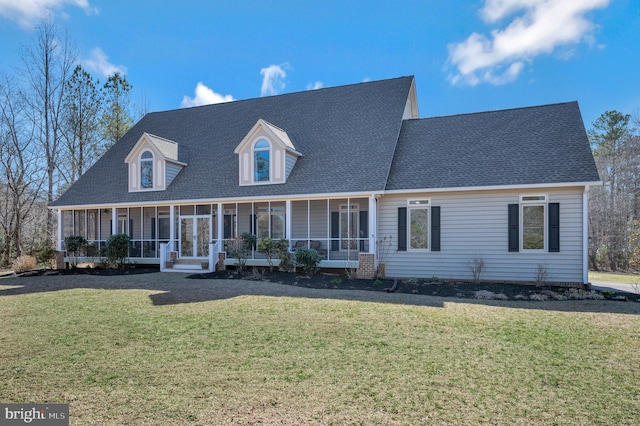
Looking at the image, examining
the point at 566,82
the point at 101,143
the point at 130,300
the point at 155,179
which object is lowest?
the point at 130,300

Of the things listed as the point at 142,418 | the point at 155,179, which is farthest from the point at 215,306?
the point at 155,179

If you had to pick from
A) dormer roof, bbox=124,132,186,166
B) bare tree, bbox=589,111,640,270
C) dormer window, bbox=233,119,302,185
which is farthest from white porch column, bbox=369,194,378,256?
bare tree, bbox=589,111,640,270

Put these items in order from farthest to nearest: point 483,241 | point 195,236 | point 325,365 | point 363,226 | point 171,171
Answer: point 171,171, point 195,236, point 363,226, point 483,241, point 325,365

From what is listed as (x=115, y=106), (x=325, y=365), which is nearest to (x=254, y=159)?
(x=325, y=365)

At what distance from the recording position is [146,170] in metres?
17.9

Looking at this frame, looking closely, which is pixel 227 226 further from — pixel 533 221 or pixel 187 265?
pixel 533 221

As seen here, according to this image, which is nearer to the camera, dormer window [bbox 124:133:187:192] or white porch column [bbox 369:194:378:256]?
white porch column [bbox 369:194:378:256]

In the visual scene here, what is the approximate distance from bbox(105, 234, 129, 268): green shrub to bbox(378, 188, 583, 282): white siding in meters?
10.7

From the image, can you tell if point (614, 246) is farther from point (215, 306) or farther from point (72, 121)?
point (72, 121)

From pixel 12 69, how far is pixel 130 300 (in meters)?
23.0

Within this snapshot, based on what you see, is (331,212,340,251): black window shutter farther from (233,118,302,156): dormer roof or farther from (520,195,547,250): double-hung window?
(520,195,547,250): double-hung window

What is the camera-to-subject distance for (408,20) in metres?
A: 16.8

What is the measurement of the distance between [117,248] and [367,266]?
10.5 m

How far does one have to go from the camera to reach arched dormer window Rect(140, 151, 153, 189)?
17.8 metres
